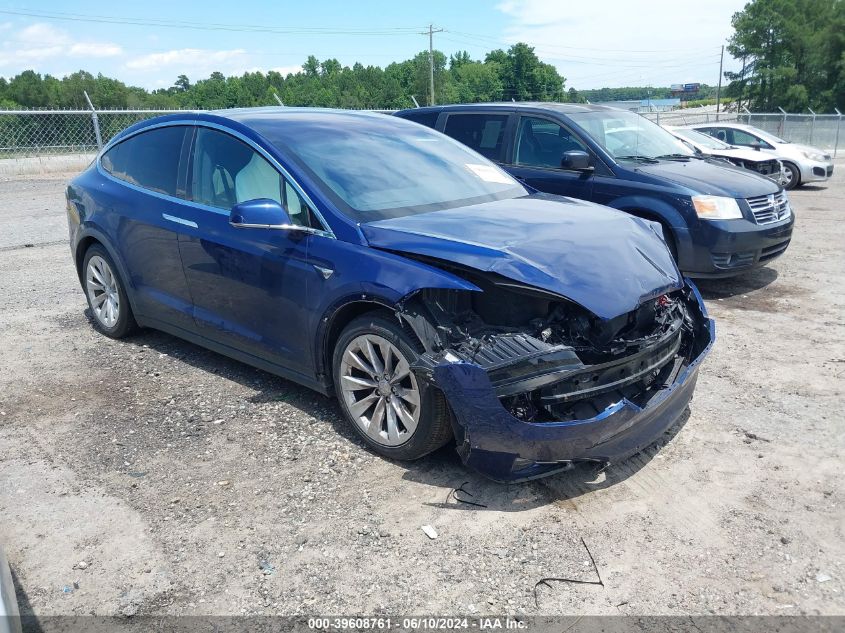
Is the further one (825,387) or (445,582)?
(825,387)

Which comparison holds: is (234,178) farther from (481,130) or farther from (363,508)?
(481,130)

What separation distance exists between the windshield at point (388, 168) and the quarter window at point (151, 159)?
0.94m

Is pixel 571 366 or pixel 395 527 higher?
pixel 571 366

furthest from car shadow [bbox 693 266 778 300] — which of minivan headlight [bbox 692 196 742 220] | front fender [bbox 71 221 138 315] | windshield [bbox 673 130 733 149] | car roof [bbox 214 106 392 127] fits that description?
windshield [bbox 673 130 733 149]

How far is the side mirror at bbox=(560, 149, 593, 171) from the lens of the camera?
22.7 feet

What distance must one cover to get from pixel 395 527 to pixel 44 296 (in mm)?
5480

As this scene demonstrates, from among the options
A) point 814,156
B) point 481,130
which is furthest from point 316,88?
point 481,130

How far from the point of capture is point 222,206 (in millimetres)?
4477

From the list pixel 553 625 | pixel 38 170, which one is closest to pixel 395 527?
pixel 553 625

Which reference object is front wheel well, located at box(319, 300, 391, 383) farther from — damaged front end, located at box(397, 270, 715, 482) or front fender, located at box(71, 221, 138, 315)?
front fender, located at box(71, 221, 138, 315)

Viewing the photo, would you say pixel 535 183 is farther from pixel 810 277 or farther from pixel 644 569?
pixel 644 569

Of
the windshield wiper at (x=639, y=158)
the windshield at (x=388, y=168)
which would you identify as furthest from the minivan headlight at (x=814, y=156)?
the windshield at (x=388, y=168)

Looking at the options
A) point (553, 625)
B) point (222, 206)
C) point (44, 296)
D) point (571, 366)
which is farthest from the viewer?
point (44, 296)

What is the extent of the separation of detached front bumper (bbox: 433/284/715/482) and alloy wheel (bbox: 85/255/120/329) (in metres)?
3.41
